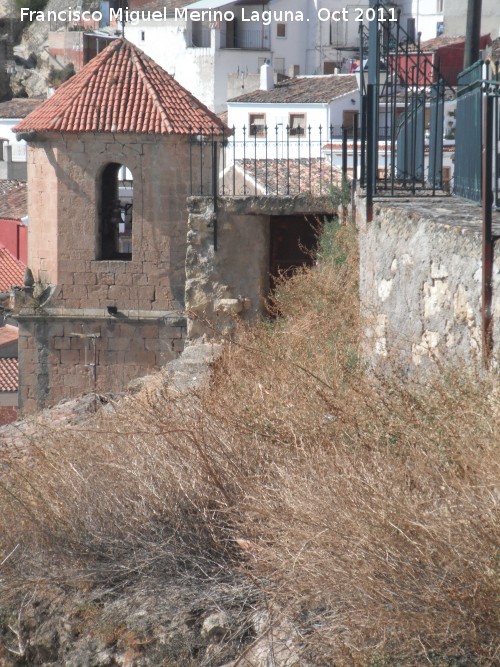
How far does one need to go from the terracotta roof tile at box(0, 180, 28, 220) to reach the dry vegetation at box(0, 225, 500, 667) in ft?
105

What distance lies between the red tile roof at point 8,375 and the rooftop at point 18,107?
21608 millimetres

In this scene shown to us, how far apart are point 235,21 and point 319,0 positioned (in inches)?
153

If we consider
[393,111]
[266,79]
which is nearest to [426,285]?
[393,111]

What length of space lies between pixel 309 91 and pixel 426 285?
1362 inches

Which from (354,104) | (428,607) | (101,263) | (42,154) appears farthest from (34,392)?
(354,104)

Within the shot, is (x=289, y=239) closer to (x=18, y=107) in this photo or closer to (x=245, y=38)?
(x=245, y=38)

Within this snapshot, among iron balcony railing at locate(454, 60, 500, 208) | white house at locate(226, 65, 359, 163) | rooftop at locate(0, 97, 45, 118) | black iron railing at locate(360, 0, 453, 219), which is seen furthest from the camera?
rooftop at locate(0, 97, 45, 118)

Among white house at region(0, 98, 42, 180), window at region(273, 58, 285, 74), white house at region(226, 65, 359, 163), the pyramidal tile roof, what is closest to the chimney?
white house at region(226, 65, 359, 163)

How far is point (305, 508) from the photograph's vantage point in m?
3.64

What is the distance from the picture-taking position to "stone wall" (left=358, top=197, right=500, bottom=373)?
4.26 meters

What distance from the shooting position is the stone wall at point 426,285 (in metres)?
4.26

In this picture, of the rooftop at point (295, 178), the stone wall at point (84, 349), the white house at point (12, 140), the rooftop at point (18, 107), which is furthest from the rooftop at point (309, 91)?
the stone wall at point (84, 349)

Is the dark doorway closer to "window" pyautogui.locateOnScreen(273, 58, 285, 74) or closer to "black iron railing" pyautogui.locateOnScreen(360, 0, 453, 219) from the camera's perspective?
"black iron railing" pyautogui.locateOnScreen(360, 0, 453, 219)

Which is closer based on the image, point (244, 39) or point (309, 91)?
point (309, 91)
